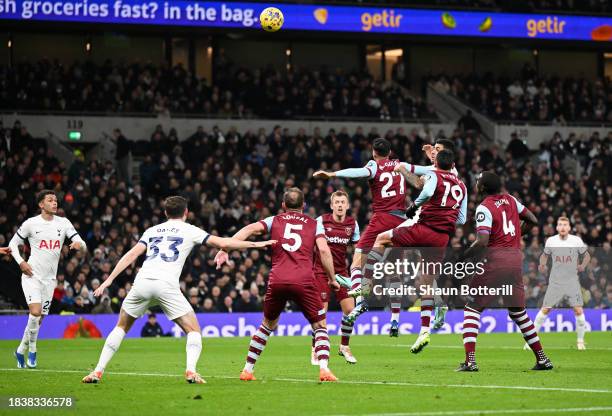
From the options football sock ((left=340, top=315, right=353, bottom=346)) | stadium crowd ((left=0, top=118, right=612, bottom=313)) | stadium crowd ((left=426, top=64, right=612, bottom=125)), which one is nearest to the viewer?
football sock ((left=340, top=315, right=353, bottom=346))

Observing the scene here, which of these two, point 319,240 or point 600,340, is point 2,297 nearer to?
point 600,340

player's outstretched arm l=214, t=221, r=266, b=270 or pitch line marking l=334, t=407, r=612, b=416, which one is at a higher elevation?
player's outstretched arm l=214, t=221, r=266, b=270

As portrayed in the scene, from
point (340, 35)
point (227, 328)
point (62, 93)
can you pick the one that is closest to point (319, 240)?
point (227, 328)

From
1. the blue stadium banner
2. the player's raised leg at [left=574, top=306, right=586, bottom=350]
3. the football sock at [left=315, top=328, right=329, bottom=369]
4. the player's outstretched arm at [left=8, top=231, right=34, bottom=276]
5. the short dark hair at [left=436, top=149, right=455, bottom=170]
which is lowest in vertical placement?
the player's raised leg at [left=574, top=306, right=586, bottom=350]

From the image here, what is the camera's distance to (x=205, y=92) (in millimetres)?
40906

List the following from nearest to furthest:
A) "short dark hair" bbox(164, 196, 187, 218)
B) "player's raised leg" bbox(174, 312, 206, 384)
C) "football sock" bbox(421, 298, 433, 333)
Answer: "player's raised leg" bbox(174, 312, 206, 384), "short dark hair" bbox(164, 196, 187, 218), "football sock" bbox(421, 298, 433, 333)

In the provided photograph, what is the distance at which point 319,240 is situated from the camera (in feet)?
43.9

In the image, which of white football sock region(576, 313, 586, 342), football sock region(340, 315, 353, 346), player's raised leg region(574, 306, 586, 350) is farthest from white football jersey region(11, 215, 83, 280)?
white football sock region(576, 313, 586, 342)

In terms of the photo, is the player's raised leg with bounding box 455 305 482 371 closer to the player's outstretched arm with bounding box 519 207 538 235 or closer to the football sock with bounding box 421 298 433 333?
the player's outstretched arm with bounding box 519 207 538 235

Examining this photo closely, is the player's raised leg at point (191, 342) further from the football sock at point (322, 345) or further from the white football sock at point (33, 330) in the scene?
the white football sock at point (33, 330)

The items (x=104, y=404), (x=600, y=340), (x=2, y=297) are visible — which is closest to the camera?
(x=104, y=404)

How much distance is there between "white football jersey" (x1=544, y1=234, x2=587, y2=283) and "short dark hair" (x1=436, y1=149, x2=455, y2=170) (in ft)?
26.2

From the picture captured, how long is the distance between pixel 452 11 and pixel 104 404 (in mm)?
32221

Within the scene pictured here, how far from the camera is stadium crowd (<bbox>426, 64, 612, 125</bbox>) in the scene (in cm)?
4559
